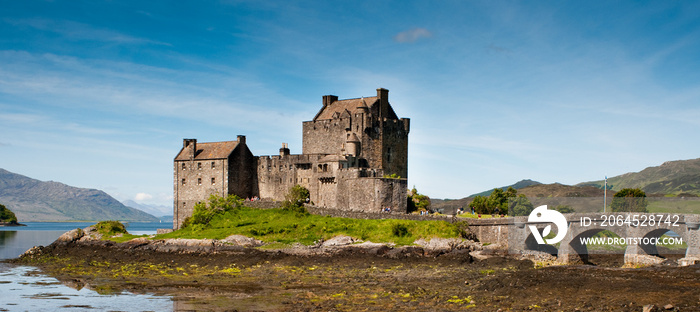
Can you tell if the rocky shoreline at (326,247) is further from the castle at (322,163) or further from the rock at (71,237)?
the castle at (322,163)

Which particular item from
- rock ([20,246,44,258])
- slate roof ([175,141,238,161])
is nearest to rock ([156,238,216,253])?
rock ([20,246,44,258])

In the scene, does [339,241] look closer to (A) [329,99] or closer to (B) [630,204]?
(A) [329,99]

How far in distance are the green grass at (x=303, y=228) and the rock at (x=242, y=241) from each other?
2.33 feet

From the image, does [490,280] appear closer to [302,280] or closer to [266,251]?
[302,280]

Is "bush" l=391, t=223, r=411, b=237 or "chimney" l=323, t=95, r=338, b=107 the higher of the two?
"chimney" l=323, t=95, r=338, b=107

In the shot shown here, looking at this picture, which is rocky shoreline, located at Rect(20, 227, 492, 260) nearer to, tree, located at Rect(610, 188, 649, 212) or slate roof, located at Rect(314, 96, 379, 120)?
slate roof, located at Rect(314, 96, 379, 120)

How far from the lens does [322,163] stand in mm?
60531

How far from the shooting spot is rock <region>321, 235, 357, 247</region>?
47.1 m

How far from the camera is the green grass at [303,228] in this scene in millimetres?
46375

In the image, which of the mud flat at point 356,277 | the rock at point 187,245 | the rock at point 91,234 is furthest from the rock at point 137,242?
the rock at point 91,234

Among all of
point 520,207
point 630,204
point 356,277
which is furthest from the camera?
point 520,207

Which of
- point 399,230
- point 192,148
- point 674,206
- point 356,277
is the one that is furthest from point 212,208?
point 674,206

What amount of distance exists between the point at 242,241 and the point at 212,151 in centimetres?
2024

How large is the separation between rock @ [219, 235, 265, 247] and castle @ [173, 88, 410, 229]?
901cm
